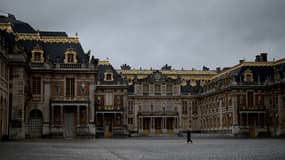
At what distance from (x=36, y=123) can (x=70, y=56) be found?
27.2 feet

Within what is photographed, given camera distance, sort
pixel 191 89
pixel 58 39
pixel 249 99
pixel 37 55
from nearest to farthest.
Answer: pixel 37 55, pixel 58 39, pixel 249 99, pixel 191 89

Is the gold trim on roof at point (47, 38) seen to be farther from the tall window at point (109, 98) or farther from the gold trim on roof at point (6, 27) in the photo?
the tall window at point (109, 98)

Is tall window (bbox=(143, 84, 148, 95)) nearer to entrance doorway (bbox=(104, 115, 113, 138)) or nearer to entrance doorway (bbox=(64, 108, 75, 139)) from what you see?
entrance doorway (bbox=(104, 115, 113, 138))

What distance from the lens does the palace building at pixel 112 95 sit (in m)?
45.5

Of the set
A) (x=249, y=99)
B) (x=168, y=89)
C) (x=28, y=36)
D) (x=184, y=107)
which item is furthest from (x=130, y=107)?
(x=28, y=36)

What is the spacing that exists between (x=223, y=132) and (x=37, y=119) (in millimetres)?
37364

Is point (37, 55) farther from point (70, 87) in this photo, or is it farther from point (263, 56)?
point (263, 56)

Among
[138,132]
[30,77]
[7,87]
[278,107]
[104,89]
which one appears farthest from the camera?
[138,132]

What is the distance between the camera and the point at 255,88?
75625mm

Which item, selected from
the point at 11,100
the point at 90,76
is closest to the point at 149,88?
the point at 90,76

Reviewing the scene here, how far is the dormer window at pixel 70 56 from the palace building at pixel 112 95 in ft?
0.37

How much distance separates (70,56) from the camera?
53438mm

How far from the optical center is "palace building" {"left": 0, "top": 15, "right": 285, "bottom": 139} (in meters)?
45.5

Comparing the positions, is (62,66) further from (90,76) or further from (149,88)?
(149,88)
